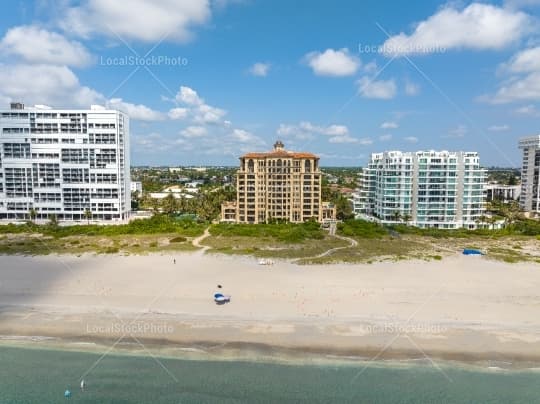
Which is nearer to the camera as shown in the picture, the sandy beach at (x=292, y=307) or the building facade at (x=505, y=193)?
the sandy beach at (x=292, y=307)

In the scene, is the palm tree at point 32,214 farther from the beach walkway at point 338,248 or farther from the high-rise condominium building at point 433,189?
the high-rise condominium building at point 433,189

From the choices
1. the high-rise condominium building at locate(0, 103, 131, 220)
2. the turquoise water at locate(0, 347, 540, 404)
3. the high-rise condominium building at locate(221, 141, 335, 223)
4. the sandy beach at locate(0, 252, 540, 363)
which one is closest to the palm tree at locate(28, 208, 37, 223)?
the high-rise condominium building at locate(0, 103, 131, 220)

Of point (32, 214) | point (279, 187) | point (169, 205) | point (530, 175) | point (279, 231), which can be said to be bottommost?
point (279, 231)

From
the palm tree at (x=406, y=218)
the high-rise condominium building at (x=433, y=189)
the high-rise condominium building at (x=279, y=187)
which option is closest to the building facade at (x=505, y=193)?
the high-rise condominium building at (x=433, y=189)

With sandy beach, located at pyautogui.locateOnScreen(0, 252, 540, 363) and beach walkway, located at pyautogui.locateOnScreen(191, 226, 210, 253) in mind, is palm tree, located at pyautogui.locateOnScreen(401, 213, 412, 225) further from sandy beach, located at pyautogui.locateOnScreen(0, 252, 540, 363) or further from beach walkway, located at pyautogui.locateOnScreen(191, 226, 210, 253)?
beach walkway, located at pyautogui.locateOnScreen(191, 226, 210, 253)

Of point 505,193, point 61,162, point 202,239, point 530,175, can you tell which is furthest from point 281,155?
point 505,193

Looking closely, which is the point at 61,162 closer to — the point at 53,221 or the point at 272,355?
the point at 53,221
